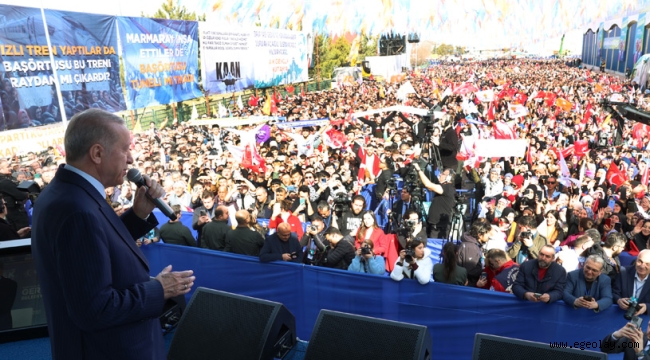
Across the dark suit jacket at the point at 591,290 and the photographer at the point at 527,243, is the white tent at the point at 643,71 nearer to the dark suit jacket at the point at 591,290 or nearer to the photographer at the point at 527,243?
the photographer at the point at 527,243

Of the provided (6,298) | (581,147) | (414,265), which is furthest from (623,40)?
(6,298)

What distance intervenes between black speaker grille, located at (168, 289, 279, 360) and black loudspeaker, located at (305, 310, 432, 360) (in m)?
0.34

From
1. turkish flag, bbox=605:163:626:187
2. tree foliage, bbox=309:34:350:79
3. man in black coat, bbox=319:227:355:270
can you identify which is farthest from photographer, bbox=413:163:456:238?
tree foliage, bbox=309:34:350:79

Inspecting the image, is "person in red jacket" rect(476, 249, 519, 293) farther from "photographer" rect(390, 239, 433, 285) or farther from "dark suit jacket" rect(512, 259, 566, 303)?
"photographer" rect(390, 239, 433, 285)

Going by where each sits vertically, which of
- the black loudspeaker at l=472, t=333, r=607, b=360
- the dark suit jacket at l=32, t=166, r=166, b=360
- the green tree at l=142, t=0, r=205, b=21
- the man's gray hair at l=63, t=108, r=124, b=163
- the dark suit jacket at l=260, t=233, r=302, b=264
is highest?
the green tree at l=142, t=0, r=205, b=21

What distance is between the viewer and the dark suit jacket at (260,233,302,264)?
4637 mm

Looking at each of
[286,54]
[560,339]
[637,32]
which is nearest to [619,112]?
→ [560,339]

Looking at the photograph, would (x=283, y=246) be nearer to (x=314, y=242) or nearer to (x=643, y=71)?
(x=314, y=242)

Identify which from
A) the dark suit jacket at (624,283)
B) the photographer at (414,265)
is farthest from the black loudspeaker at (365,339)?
the dark suit jacket at (624,283)

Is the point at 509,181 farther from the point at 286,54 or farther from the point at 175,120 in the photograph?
the point at 286,54

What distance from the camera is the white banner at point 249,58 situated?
19.3 m

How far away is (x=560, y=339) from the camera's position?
3.72 meters

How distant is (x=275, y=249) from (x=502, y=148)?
573cm

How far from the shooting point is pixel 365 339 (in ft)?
9.11
